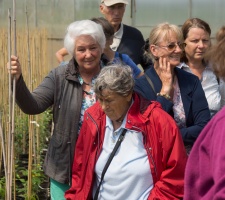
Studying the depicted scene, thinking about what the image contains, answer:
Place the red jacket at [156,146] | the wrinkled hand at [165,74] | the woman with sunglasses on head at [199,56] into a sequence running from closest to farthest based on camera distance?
the red jacket at [156,146] → the wrinkled hand at [165,74] → the woman with sunglasses on head at [199,56]

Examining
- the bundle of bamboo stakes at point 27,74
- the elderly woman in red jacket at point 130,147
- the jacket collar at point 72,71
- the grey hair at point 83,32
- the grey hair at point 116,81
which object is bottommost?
the bundle of bamboo stakes at point 27,74

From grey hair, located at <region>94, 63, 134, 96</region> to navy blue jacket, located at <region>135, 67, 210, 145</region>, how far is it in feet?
1.03

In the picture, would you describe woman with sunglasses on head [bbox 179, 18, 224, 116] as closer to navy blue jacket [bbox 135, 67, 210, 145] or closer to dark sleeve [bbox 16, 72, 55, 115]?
navy blue jacket [bbox 135, 67, 210, 145]

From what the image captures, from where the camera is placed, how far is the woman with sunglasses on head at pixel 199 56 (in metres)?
3.52

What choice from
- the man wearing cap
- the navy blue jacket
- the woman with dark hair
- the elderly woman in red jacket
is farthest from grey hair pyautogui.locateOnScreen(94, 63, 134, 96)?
the man wearing cap

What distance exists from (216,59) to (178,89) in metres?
1.28

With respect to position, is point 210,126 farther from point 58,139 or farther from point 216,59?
point 58,139

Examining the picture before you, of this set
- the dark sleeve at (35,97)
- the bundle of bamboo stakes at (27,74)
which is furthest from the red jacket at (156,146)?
the bundle of bamboo stakes at (27,74)

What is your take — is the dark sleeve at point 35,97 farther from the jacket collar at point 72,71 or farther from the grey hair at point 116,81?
the grey hair at point 116,81

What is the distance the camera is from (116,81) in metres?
2.70

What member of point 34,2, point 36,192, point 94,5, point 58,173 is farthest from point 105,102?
point 34,2

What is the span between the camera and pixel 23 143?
5.96m

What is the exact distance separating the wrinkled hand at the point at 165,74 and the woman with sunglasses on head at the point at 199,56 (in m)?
0.49

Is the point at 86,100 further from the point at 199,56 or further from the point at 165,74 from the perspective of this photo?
the point at 199,56
